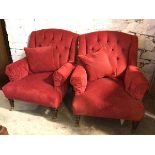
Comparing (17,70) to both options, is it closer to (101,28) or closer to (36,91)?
(36,91)

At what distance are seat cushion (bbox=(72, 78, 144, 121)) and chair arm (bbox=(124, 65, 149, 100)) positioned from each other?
52mm

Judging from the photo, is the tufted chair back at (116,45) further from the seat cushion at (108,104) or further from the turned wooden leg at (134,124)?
the turned wooden leg at (134,124)

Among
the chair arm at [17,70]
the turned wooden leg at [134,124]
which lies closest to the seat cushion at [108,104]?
the turned wooden leg at [134,124]

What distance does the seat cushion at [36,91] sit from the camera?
2176 mm

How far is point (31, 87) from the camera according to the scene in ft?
7.37

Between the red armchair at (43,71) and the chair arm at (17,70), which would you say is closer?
the red armchair at (43,71)

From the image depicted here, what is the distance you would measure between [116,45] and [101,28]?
334 mm

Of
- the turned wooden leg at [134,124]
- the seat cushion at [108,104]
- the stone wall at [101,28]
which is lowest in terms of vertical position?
the turned wooden leg at [134,124]

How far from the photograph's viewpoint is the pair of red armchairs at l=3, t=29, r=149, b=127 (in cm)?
201

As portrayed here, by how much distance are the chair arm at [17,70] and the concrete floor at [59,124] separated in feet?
1.37

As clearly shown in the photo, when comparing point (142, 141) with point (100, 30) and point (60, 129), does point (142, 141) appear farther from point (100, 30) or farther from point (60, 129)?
point (100, 30)

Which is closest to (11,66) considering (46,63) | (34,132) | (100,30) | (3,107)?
(46,63)

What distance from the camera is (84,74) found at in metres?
2.19

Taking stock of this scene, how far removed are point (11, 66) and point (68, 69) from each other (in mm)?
674
